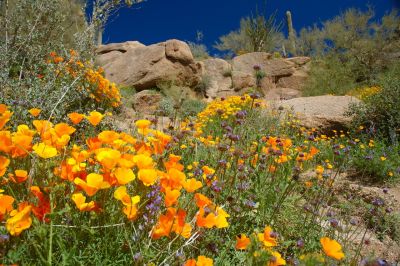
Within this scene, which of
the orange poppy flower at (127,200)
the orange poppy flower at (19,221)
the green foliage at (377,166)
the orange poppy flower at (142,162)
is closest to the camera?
the orange poppy flower at (19,221)

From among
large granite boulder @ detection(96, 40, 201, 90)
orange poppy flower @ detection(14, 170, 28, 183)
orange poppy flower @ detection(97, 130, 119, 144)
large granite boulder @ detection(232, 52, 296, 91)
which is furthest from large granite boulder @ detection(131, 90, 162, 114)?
orange poppy flower @ detection(14, 170, 28, 183)

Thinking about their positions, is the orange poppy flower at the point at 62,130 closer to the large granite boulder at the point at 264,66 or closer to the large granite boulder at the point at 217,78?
the large granite boulder at the point at 217,78

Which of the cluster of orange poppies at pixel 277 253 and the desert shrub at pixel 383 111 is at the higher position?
the desert shrub at pixel 383 111

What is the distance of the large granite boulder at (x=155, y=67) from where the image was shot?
39.6 feet

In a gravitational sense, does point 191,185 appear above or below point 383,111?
below

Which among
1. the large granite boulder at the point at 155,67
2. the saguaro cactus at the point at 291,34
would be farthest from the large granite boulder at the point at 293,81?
the saguaro cactus at the point at 291,34

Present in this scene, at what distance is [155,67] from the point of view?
39.7 ft

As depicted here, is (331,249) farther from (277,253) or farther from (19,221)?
(19,221)

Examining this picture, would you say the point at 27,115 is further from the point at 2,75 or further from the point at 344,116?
the point at 344,116

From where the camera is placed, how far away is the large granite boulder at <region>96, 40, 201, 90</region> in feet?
→ 39.6

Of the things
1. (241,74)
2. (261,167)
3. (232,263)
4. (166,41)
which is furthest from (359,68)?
(232,263)

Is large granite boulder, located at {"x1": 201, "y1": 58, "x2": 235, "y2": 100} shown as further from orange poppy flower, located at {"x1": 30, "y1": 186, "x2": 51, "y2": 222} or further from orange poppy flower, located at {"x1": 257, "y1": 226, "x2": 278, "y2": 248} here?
orange poppy flower, located at {"x1": 30, "y1": 186, "x2": 51, "y2": 222}

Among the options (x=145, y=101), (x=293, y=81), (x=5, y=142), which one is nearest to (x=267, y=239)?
(x=5, y=142)

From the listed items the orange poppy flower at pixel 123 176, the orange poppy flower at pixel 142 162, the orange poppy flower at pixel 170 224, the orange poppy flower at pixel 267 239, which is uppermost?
the orange poppy flower at pixel 142 162
